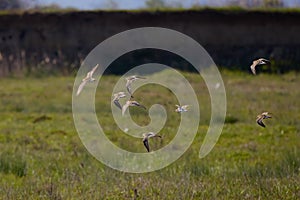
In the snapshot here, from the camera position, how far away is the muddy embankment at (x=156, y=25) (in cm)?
1884

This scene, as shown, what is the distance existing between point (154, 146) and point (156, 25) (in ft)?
44.9

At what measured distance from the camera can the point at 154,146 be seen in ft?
18.9

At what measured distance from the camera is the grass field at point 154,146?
12.8 ft

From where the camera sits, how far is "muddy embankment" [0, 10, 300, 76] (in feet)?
61.8

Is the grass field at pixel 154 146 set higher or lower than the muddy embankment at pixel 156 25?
lower

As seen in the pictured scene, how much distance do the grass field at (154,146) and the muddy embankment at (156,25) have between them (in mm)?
5792

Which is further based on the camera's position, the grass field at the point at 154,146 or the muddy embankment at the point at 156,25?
the muddy embankment at the point at 156,25

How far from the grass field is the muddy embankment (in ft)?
19.0

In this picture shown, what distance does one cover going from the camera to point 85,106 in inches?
378

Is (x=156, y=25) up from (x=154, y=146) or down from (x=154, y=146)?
up

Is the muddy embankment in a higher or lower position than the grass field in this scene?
higher

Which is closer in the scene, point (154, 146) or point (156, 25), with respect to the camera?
point (154, 146)

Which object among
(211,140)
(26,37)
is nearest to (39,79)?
(26,37)

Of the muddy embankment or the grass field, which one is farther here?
the muddy embankment
